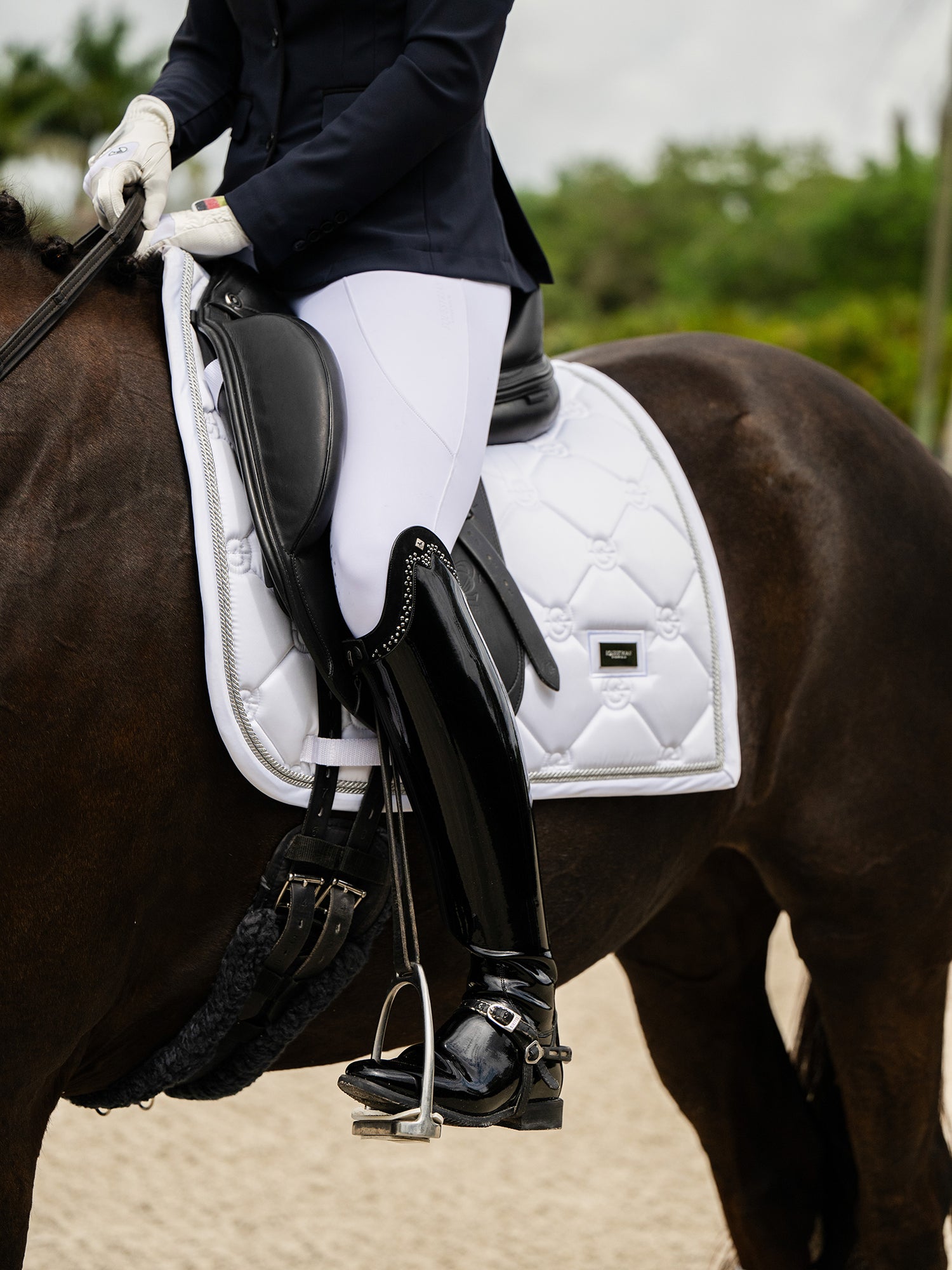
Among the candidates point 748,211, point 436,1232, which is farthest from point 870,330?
point 748,211

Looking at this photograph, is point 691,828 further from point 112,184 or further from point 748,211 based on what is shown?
point 748,211

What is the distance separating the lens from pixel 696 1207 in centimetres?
321

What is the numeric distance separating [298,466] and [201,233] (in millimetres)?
345

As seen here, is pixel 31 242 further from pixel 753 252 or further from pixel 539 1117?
pixel 753 252

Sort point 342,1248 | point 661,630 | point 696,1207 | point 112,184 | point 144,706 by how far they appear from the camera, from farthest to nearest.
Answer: point 696,1207 → point 342,1248 → point 661,630 → point 112,184 → point 144,706

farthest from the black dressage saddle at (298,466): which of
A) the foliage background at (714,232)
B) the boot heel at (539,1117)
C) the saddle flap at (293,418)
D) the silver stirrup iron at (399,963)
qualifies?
the foliage background at (714,232)

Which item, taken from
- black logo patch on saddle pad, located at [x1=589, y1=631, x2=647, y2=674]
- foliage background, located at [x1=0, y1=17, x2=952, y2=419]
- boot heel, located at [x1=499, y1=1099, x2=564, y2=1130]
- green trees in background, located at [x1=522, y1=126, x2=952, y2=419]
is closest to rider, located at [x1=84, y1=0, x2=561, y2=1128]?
boot heel, located at [x1=499, y1=1099, x2=564, y2=1130]

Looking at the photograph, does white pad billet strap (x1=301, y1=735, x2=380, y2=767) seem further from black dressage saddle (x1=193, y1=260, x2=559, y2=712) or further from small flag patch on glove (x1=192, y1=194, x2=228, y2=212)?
small flag patch on glove (x1=192, y1=194, x2=228, y2=212)

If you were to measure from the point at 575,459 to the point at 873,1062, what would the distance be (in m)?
1.19

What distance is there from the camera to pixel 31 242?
150 centimetres

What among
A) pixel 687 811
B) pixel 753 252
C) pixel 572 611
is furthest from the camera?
pixel 753 252

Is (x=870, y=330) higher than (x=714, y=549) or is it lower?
higher

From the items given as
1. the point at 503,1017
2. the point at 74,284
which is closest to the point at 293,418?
the point at 74,284

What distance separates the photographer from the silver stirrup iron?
1.42 meters
